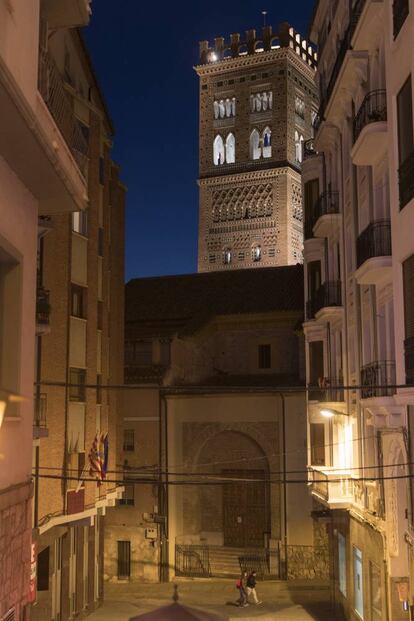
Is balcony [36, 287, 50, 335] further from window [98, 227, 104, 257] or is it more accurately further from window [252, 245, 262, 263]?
window [252, 245, 262, 263]

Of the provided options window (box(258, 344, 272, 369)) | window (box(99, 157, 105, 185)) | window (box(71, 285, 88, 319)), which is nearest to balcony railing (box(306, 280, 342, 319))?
window (box(71, 285, 88, 319))

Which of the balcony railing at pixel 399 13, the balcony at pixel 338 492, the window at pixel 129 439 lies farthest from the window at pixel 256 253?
the balcony railing at pixel 399 13

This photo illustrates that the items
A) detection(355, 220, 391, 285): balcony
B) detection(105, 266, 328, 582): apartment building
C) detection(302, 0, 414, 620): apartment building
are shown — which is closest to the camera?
detection(302, 0, 414, 620): apartment building

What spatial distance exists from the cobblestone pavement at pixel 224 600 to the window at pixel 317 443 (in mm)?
5251

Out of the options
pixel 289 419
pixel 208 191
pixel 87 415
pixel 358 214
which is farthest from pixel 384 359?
pixel 208 191

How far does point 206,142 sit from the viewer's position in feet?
252

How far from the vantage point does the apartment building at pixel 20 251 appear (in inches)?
307

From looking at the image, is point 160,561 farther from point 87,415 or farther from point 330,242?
point 330,242

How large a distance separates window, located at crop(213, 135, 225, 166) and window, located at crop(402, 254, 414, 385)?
64.3 metres

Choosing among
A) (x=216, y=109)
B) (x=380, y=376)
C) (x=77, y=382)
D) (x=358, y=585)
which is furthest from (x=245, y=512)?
(x=216, y=109)

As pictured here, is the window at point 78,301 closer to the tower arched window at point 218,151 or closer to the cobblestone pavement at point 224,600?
the cobblestone pavement at point 224,600

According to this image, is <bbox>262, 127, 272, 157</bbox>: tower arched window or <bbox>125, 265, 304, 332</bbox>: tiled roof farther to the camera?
<bbox>262, 127, 272, 157</bbox>: tower arched window

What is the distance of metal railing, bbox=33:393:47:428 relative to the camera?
2116 cm

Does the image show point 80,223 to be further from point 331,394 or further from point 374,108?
point 374,108
